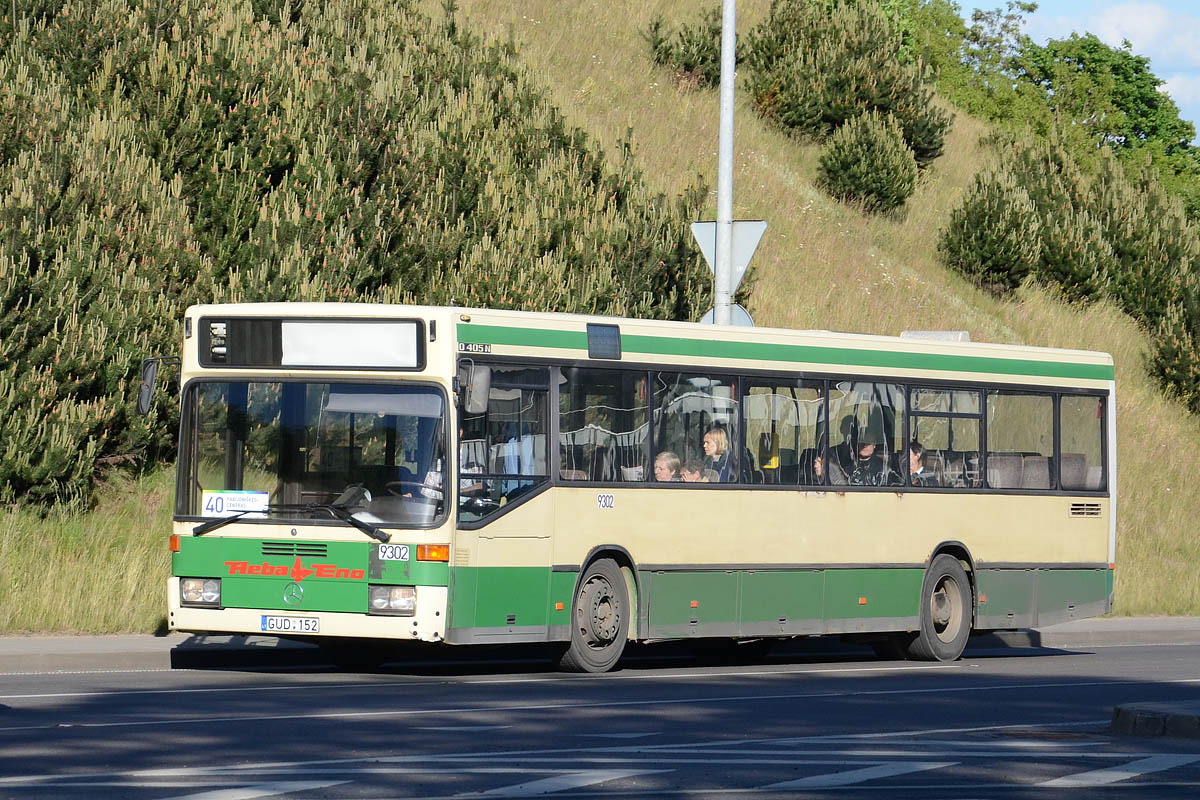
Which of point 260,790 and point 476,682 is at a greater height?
point 260,790

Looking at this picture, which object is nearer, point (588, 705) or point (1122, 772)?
point (1122, 772)

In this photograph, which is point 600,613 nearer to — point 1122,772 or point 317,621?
point 317,621

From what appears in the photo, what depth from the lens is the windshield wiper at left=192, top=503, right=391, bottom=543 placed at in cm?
1499

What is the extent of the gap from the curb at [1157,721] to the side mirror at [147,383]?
7.47 m

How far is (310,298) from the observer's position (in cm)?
2319

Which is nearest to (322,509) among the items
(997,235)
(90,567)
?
(90,567)

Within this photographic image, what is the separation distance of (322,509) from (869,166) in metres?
30.9

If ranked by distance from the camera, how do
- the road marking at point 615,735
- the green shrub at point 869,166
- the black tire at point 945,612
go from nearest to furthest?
1. the road marking at point 615,735
2. the black tire at point 945,612
3. the green shrub at point 869,166

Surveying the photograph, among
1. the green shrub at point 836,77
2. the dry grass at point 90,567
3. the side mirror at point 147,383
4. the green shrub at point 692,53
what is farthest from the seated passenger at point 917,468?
the green shrub at point 692,53

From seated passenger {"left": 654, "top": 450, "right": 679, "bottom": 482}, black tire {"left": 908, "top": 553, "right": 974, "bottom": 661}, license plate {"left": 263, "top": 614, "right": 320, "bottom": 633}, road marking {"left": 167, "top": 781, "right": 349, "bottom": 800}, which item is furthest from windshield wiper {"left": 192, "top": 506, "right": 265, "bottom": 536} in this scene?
black tire {"left": 908, "top": 553, "right": 974, "bottom": 661}

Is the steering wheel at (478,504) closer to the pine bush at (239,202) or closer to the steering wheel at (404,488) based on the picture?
the steering wheel at (404,488)

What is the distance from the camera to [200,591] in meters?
15.4

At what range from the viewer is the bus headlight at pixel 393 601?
48.8 ft

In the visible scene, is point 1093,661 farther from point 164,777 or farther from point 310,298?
point 164,777
